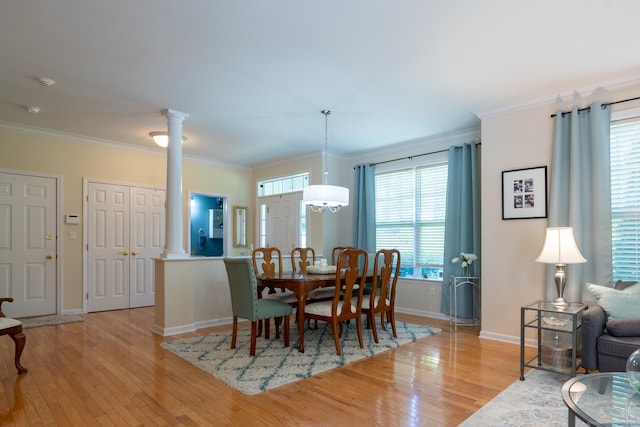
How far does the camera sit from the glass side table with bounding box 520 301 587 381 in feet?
9.55

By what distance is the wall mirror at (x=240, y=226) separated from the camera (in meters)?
7.45

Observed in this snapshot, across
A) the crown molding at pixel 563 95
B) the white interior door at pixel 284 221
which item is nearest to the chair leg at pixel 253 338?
the white interior door at pixel 284 221

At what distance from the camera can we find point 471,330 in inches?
182

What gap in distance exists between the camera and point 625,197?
353 cm

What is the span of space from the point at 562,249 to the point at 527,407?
1407 mm

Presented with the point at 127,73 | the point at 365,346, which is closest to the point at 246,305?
the point at 365,346

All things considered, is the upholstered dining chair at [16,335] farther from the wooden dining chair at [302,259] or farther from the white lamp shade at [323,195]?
the white lamp shade at [323,195]

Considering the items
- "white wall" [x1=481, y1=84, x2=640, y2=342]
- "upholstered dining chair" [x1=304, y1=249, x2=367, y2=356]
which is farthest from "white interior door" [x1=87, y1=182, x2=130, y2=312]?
"white wall" [x1=481, y1=84, x2=640, y2=342]

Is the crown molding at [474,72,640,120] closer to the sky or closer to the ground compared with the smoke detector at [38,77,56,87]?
closer to the ground

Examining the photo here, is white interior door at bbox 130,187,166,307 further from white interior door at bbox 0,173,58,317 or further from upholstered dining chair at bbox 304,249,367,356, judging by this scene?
upholstered dining chair at bbox 304,249,367,356

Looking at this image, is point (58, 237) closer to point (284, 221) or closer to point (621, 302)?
point (284, 221)

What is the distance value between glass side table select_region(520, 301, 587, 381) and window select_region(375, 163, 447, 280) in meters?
2.29

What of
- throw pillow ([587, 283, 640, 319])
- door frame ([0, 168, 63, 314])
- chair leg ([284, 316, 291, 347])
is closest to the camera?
throw pillow ([587, 283, 640, 319])

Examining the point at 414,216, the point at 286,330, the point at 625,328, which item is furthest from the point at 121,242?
the point at 625,328
